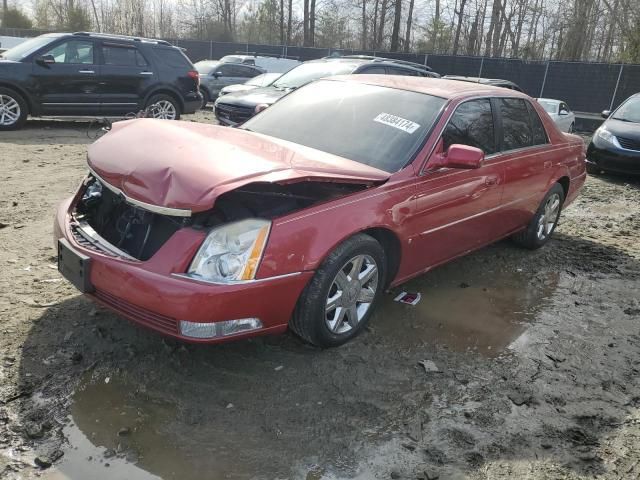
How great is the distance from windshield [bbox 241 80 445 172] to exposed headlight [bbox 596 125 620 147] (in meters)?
6.90

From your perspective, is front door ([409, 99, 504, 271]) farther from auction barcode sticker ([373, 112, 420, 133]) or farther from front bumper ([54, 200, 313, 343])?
front bumper ([54, 200, 313, 343])

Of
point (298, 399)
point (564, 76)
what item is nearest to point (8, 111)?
point (298, 399)

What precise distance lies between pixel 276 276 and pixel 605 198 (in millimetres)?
7167

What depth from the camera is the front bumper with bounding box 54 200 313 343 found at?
2762mm

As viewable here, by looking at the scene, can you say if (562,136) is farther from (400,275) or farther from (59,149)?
(59,149)

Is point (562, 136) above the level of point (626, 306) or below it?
above

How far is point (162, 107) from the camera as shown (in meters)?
11.2

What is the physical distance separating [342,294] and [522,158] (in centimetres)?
248

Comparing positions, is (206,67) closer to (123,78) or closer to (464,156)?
(123,78)

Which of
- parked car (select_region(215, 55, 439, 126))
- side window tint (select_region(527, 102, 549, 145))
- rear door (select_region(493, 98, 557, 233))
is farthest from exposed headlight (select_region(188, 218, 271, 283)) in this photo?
parked car (select_region(215, 55, 439, 126))

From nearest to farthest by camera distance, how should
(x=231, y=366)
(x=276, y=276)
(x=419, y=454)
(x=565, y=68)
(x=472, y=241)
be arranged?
(x=419, y=454)
(x=276, y=276)
(x=231, y=366)
(x=472, y=241)
(x=565, y=68)

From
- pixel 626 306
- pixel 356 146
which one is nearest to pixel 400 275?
pixel 356 146

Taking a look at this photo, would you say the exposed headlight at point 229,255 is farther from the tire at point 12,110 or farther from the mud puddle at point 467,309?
the tire at point 12,110

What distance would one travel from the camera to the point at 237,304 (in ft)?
9.28
